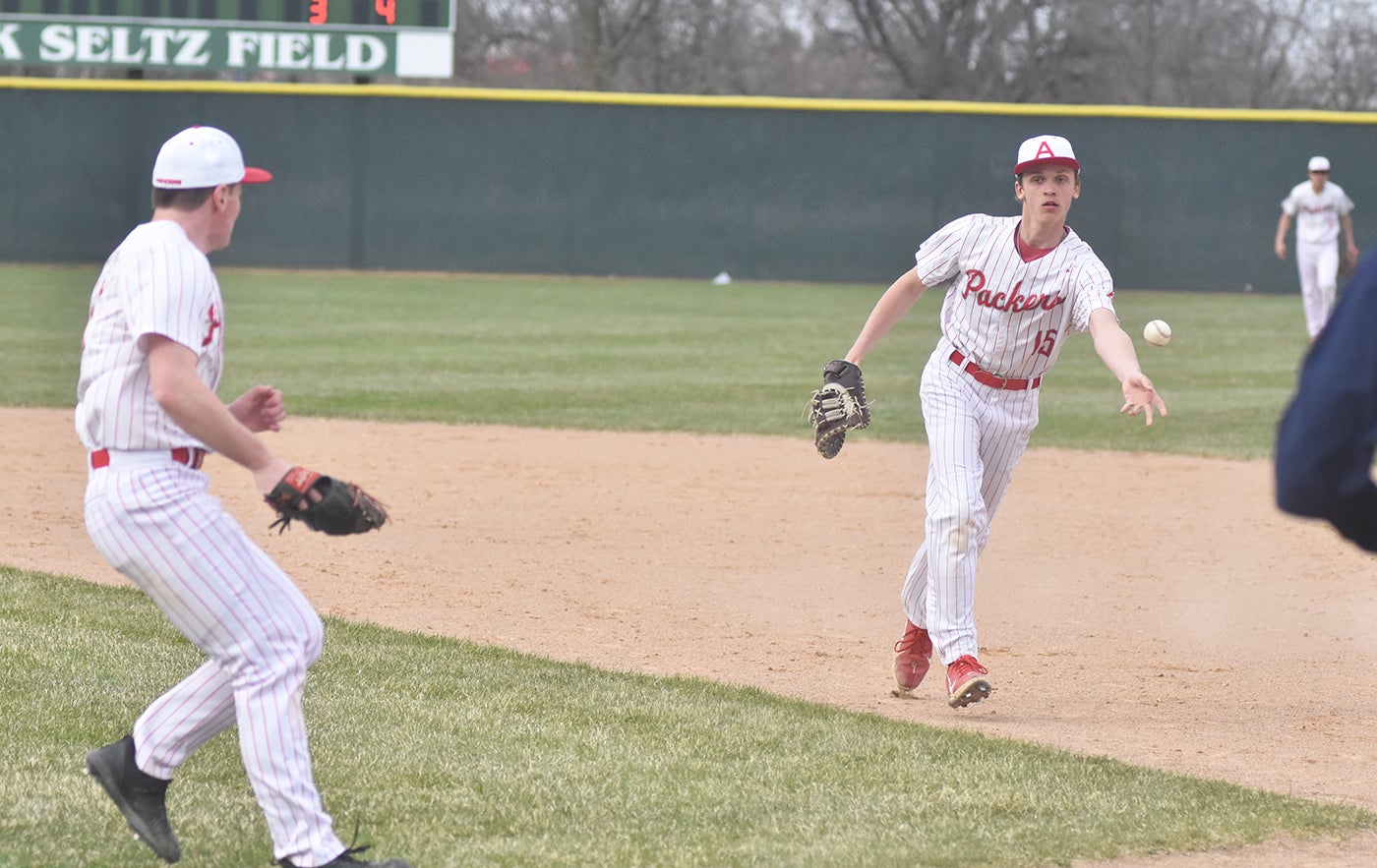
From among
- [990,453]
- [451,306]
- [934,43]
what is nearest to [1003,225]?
[990,453]

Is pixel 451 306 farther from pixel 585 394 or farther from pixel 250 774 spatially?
pixel 250 774

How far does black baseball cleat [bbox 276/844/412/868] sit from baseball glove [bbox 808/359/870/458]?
2278 millimetres

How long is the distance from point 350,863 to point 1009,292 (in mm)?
2603

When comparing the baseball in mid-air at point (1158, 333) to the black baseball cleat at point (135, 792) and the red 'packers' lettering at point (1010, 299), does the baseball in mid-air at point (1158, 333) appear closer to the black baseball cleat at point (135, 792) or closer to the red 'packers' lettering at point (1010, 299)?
the red 'packers' lettering at point (1010, 299)

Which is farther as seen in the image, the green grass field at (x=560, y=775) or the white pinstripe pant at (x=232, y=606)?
the green grass field at (x=560, y=775)

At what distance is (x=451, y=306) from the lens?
66.0 feet

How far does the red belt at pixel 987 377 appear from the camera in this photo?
5.05 m

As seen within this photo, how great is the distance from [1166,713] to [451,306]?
1574 centimetres

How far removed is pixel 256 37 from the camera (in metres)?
21.9

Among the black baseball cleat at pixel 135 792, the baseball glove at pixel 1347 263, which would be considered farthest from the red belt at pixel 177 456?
the baseball glove at pixel 1347 263

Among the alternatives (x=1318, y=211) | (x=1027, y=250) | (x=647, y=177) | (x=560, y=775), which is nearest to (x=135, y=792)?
(x=560, y=775)

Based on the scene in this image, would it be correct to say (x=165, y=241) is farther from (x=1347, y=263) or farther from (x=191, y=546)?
(x=1347, y=263)

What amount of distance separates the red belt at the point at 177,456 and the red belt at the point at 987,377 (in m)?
2.53

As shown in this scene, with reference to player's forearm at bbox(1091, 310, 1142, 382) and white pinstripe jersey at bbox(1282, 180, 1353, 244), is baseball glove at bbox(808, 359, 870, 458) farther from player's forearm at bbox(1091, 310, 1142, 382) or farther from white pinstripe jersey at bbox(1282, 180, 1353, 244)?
white pinstripe jersey at bbox(1282, 180, 1353, 244)
